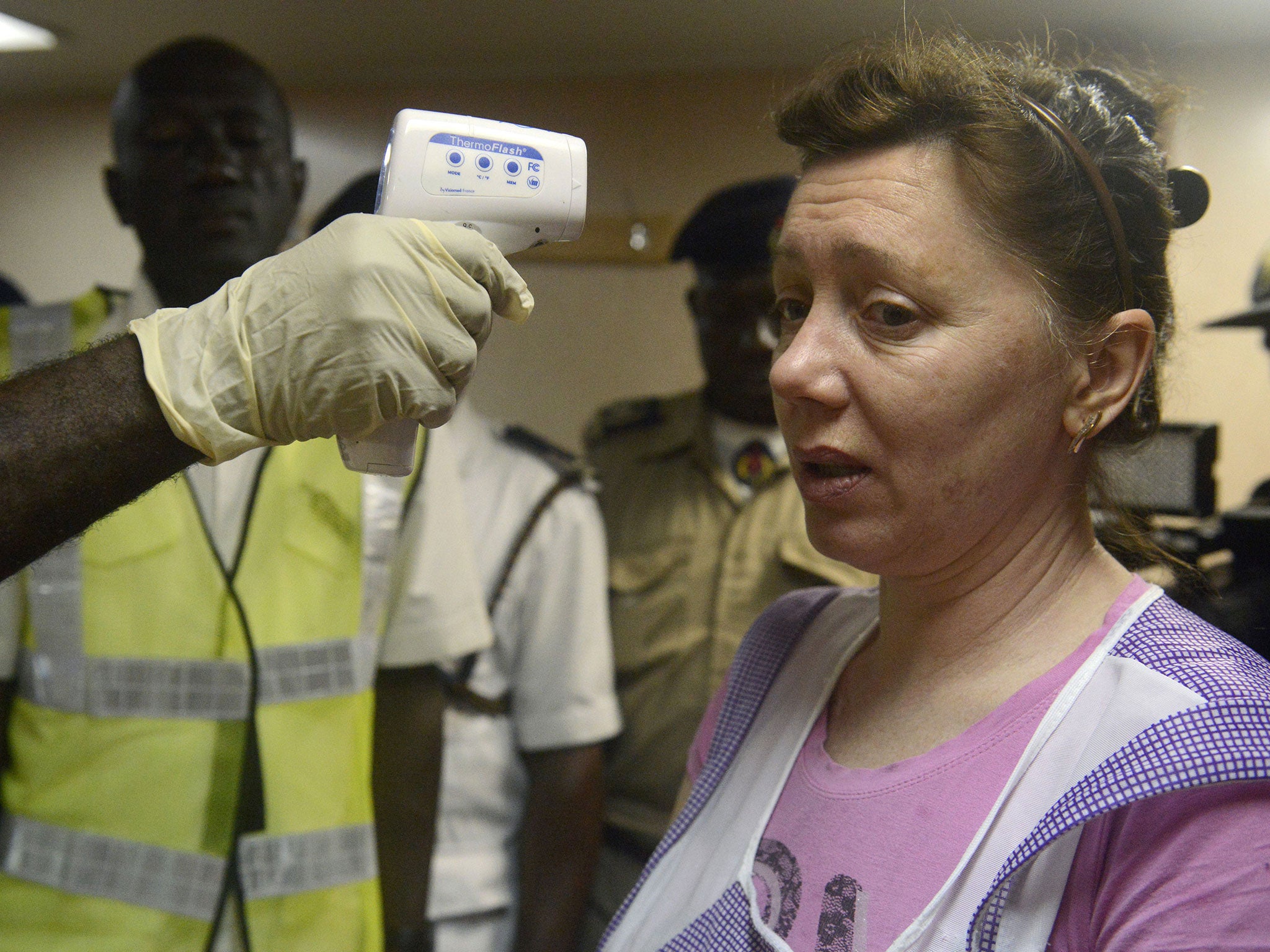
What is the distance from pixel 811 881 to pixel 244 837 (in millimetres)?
982

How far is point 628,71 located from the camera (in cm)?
305

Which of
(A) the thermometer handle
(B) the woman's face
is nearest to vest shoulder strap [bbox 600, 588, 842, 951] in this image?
(B) the woman's face

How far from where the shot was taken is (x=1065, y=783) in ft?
2.54

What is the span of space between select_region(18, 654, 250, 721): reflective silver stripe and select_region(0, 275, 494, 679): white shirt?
0.20 metres

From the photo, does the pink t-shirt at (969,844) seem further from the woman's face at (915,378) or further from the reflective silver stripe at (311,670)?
the reflective silver stripe at (311,670)

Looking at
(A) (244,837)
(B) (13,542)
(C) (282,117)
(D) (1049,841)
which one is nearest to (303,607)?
(A) (244,837)

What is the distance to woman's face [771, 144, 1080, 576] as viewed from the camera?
0.91m

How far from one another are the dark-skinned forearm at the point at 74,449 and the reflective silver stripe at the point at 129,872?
0.73 meters

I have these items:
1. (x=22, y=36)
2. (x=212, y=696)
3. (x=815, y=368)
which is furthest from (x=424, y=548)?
(x=22, y=36)

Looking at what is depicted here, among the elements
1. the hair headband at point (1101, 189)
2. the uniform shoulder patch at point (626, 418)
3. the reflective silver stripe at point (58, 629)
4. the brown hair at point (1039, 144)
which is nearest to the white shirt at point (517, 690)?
the uniform shoulder patch at point (626, 418)

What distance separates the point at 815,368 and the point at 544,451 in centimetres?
129

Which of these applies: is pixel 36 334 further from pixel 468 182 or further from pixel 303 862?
pixel 468 182

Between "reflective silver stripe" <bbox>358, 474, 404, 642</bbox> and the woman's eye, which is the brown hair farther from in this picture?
"reflective silver stripe" <bbox>358, 474, 404, 642</bbox>

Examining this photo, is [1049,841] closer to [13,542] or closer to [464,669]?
[13,542]
